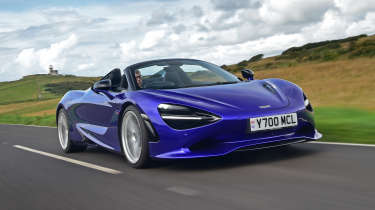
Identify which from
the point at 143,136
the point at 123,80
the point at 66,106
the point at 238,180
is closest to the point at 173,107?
the point at 143,136

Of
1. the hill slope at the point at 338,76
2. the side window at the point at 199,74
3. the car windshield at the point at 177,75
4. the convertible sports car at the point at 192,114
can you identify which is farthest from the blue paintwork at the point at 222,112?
the hill slope at the point at 338,76

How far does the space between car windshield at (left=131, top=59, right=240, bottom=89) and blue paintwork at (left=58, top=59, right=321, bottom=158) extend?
396mm

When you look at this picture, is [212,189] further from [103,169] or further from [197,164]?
[103,169]

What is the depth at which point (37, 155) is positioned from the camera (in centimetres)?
819

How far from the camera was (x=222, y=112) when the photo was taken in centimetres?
500

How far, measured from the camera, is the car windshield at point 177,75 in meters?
6.33

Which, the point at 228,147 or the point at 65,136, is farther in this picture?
the point at 65,136

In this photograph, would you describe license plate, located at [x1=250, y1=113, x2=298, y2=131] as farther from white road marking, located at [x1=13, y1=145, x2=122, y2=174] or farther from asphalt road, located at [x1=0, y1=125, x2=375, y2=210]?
white road marking, located at [x1=13, y1=145, x2=122, y2=174]

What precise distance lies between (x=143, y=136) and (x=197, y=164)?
70 centimetres

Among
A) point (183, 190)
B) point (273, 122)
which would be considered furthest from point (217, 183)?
point (273, 122)

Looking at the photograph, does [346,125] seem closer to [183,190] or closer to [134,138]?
[134,138]

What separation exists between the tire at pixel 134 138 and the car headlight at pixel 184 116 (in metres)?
0.33

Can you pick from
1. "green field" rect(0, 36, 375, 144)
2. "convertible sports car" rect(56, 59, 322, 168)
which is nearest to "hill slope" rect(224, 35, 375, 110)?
"green field" rect(0, 36, 375, 144)

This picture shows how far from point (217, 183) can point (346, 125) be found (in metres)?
4.76
